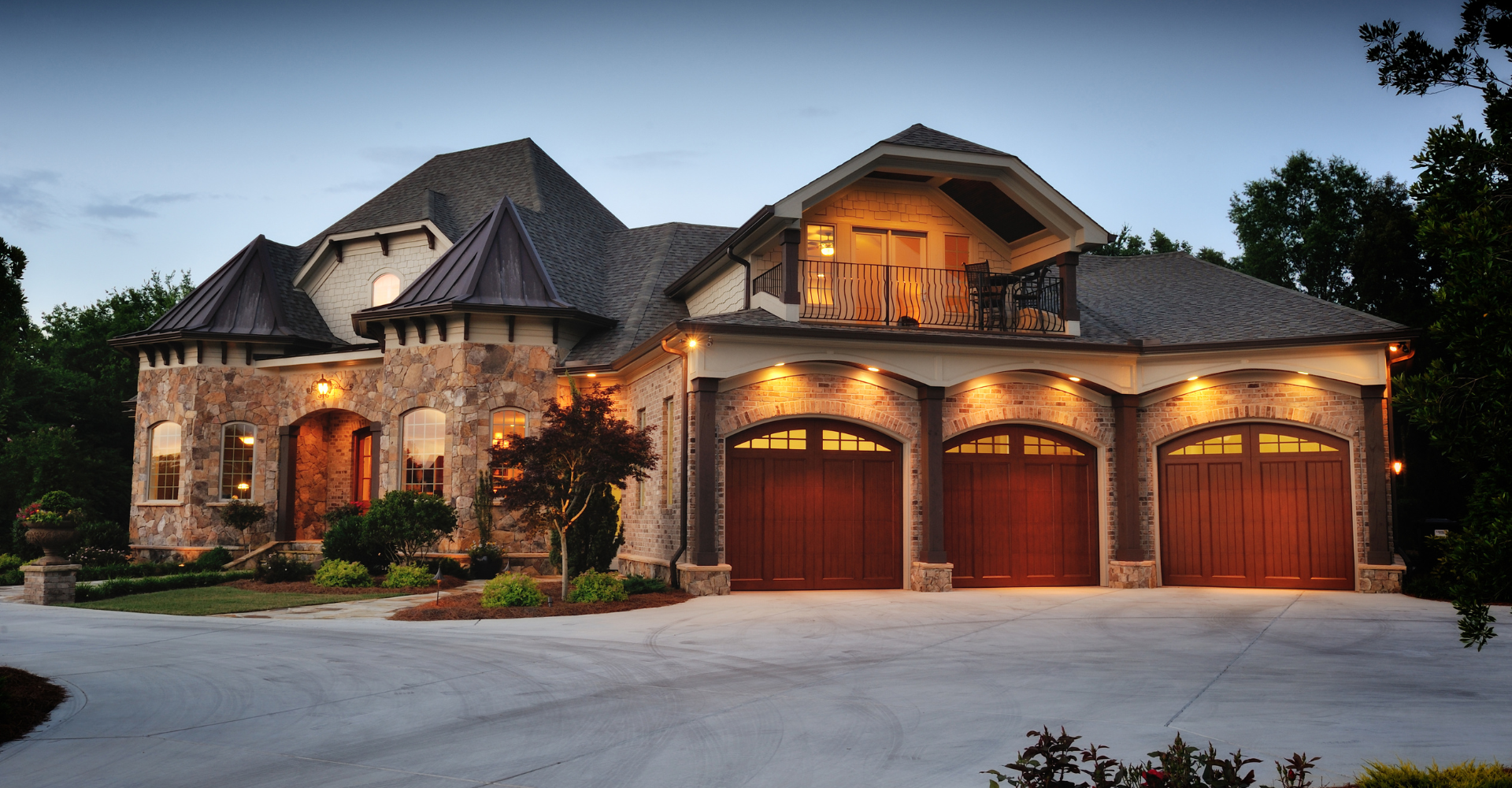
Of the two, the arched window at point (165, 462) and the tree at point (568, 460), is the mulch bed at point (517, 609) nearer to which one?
the tree at point (568, 460)

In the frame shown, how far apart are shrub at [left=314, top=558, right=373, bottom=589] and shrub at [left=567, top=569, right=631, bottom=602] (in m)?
4.57

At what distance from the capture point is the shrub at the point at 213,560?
63.1ft

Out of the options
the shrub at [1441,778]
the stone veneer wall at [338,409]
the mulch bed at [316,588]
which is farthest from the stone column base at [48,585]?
the shrub at [1441,778]

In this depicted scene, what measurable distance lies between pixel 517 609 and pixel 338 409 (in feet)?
33.7

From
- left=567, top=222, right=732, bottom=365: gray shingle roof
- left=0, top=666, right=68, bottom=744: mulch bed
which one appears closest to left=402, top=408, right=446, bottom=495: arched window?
left=567, top=222, right=732, bottom=365: gray shingle roof

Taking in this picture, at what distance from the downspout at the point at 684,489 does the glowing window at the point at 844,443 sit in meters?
2.20

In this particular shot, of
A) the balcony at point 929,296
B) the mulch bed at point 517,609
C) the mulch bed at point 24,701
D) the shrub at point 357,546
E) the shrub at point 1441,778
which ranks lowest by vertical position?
the mulch bed at point 517,609

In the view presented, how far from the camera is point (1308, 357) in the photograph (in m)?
15.8

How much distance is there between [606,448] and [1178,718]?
8712 millimetres

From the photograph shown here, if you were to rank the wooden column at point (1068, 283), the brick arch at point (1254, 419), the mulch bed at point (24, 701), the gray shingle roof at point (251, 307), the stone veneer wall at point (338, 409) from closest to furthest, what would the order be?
the mulch bed at point (24, 701)
the brick arch at point (1254, 419)
the wooden column at point (1068, 283)
the stone veneer wall at point (338, 409)
the gray shingle roof at point (251, 307)

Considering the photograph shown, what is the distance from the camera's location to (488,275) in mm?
19797

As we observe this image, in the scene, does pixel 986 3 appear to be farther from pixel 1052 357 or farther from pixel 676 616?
pixel 676 616

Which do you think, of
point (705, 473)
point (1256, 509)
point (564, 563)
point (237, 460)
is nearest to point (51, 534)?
point (237, 460)

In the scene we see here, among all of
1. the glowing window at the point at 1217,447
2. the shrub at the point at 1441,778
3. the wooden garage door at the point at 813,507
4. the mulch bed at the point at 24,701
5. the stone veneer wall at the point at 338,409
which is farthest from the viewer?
the stone veneer wall at the point at 338,409
